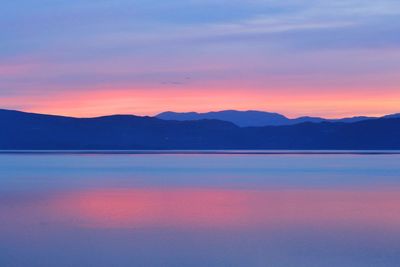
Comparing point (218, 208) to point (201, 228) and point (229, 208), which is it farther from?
point (201, 228)

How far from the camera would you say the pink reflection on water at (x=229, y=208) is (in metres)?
18.4

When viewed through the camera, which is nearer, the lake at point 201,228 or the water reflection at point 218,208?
the lake at point 201,228

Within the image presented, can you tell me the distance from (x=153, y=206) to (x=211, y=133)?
113m

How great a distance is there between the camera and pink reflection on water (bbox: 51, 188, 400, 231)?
18.4 metres

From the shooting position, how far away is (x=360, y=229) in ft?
55.6

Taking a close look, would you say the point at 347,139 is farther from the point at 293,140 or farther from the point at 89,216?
the point at 89,216

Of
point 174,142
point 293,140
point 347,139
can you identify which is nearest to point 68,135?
point 174,142

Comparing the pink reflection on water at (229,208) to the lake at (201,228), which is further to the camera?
the pink reflection on water at (229,208)

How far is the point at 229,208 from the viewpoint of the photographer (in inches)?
864

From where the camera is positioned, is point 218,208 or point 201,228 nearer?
point 201,228

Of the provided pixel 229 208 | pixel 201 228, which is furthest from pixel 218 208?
pixel 201 228

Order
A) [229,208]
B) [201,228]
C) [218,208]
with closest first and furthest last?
[201,228]
[218,208]
[229,208]

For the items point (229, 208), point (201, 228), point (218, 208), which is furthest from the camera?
point (229, 208)

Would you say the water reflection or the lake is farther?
the water reflection
